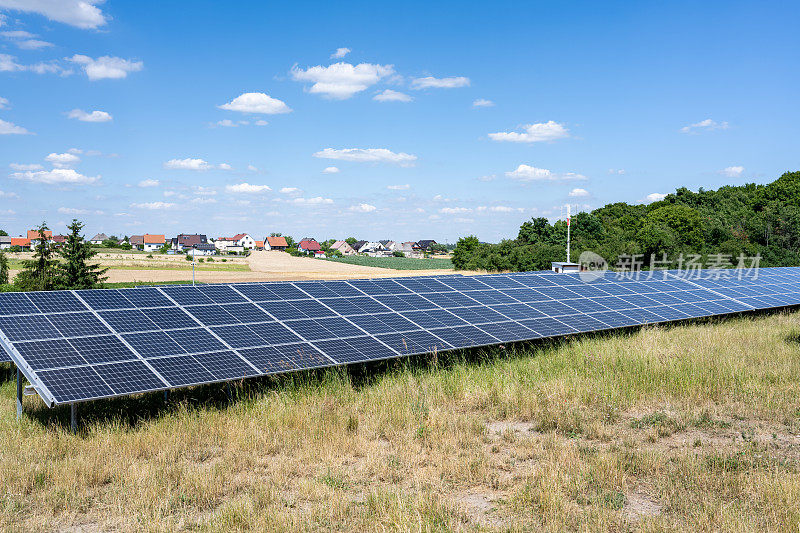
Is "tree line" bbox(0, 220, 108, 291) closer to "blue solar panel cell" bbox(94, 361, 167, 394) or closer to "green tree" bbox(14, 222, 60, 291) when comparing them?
"green tree" bbox(14, 222, 60, 291)

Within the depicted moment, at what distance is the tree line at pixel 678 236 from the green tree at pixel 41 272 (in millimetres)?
54190

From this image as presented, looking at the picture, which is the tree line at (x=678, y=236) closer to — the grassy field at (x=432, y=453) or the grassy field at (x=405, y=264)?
the grassy field at (x=405, y=264)

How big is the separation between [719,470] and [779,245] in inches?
Result: 3407

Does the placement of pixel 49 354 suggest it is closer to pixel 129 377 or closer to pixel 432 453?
pixel 129 377

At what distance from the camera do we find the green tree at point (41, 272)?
125ft

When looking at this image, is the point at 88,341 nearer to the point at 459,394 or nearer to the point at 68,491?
the point at 68,491

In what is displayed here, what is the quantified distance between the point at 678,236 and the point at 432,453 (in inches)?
3774

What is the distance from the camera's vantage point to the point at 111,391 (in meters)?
10.2

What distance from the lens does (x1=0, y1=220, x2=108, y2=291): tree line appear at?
126 feet

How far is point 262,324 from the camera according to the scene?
579 inches

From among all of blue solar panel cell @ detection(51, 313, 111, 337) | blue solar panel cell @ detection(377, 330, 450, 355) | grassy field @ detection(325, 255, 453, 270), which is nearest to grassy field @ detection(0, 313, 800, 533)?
blue solar panel cell @ detection(377, 330, 450, 355)

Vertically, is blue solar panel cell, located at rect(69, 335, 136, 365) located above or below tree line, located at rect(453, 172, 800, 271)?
below

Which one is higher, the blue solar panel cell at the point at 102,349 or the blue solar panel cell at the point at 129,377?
the blue solar panel cell at the point at 102,349

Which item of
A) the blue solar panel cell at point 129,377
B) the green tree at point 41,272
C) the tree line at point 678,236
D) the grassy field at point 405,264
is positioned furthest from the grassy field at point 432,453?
the grassy field at point 405,264
